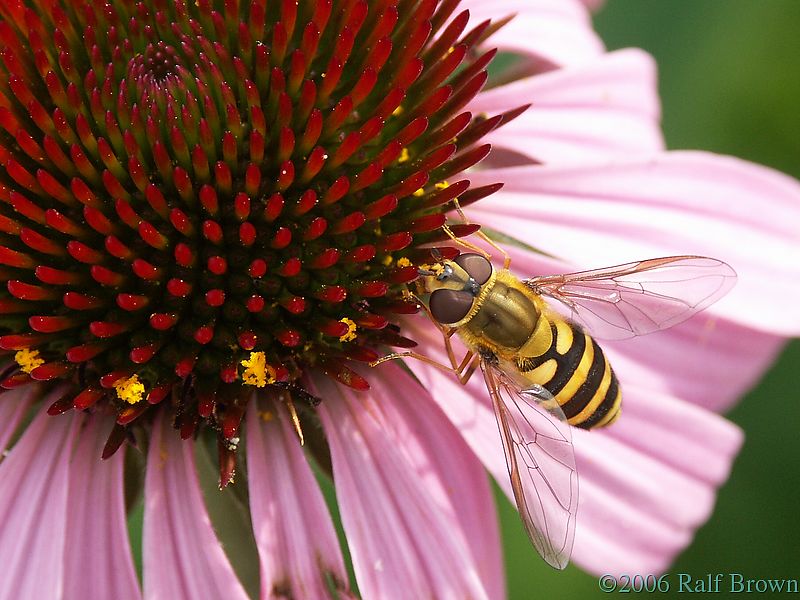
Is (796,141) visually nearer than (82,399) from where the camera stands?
No

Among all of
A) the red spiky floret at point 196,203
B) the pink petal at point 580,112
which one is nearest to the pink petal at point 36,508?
the red spiky floret at point 196,203

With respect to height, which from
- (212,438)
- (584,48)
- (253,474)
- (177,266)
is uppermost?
(584,48)

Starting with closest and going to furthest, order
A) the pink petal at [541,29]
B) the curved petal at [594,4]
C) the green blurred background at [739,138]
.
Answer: the pink petal at [541,29] < the green blurred background at [739,138] < the curved petal at [594,4]

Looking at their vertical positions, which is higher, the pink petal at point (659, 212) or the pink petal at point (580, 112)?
the pink petal at point (580, 112)

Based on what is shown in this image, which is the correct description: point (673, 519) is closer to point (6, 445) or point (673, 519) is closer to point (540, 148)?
point (540, 148)

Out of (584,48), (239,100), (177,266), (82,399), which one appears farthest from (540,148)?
(82,399)

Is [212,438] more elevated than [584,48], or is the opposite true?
[584,48]

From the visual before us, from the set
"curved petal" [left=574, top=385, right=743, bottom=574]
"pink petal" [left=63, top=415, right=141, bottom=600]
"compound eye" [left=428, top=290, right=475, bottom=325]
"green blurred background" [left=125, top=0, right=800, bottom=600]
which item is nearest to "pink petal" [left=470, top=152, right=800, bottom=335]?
"curved petal" [left=574, top=385, right=743, bottom=574]

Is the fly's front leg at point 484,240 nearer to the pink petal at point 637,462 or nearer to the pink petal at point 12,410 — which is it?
the pink petal at point 637,462
